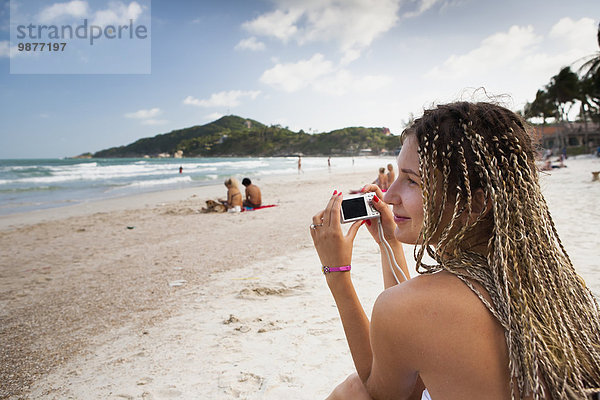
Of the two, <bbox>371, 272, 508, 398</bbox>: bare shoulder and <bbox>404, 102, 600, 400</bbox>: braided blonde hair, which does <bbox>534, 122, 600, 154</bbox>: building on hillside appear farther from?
<bbox>371, 272, 508, 398</bbox>: bare shoulder

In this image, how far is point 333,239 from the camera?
1442 mm

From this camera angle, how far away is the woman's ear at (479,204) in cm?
105

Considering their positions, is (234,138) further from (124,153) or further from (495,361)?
(495,361)

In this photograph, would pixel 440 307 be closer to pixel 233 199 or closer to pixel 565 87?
pixel 233 199

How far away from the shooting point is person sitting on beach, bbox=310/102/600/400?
2.93 feet

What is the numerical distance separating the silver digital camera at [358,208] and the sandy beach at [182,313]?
0.83 m

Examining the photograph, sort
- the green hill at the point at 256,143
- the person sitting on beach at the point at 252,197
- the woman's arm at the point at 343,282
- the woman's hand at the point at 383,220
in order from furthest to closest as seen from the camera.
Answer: the green hill at the point at 256,143 < the person sitting on beach at the point at 252,197 < the woman's hand at the point at 383,220 < the woman's arm at the point at 343,282

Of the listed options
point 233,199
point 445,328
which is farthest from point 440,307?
point 233,199

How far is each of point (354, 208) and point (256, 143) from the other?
139257 mm

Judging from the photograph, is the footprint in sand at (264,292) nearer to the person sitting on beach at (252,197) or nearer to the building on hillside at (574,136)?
the person sitting on beach at (252,197)

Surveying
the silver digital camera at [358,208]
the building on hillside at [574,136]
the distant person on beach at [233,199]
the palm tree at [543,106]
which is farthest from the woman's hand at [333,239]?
the palm tree at [543,106]

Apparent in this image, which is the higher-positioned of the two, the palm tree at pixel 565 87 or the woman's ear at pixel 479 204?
the palm tree at pixel 565 87

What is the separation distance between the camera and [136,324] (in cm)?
353

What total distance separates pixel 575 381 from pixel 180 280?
15.1ft
